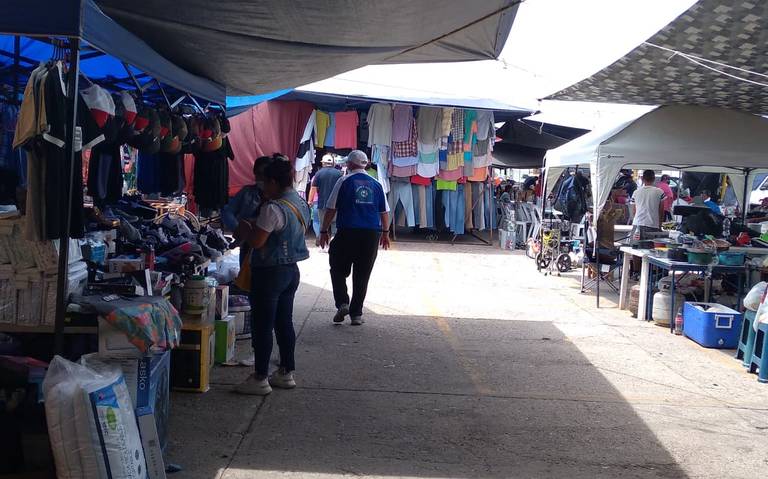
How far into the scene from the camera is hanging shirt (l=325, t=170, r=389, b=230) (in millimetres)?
8023

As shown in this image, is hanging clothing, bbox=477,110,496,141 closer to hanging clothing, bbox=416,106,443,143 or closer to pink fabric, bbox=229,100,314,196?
hanging clothing, bbox=416,106,443,143

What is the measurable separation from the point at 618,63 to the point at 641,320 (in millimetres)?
3409

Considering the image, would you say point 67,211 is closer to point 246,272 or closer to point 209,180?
point 246,272

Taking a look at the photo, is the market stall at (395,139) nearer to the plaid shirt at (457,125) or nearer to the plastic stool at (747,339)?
the plaid shirt at (457,125)

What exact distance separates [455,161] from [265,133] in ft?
14.3

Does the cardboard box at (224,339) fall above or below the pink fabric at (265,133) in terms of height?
below

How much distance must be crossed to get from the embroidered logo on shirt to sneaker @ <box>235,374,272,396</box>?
2.83 metres

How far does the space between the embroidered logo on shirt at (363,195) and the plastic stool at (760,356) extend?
13.4 feet

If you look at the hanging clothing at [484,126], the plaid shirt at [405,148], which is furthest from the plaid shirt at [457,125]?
the plaid shirt at [405,148]

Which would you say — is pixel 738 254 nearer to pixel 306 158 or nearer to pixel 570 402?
pixel 570 402

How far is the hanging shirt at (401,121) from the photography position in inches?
648

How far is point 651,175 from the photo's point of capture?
470 inches

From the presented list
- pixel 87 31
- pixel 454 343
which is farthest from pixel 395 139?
pixel 87 31

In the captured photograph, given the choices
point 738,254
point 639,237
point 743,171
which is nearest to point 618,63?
point 738,254
